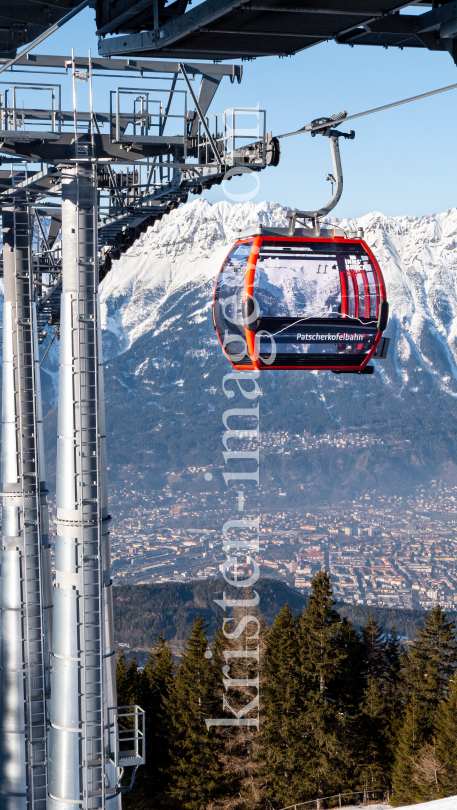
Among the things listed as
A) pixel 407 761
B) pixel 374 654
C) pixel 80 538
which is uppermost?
pixel 80 538

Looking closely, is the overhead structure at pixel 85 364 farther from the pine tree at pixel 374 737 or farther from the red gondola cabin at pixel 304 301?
the pine tree at pixel 374 737

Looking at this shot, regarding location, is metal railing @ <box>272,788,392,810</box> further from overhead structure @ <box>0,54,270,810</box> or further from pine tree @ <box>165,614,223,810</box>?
overhead structure @ <box>0,54,270,810</box>

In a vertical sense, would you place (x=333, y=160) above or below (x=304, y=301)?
above

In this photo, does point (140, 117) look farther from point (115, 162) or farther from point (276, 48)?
point (276, 48)

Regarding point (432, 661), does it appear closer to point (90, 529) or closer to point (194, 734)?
point (194, 734)

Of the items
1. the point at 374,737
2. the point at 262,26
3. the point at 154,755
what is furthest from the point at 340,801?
the point at 262,26

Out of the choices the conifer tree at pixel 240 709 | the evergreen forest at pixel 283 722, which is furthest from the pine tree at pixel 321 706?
the conifer tree at pixel 240 709

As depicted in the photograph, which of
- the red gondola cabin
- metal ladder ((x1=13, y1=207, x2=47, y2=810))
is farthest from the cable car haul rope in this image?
metal ladder ((x1=13, y1=207, x2=47, y2=810))
